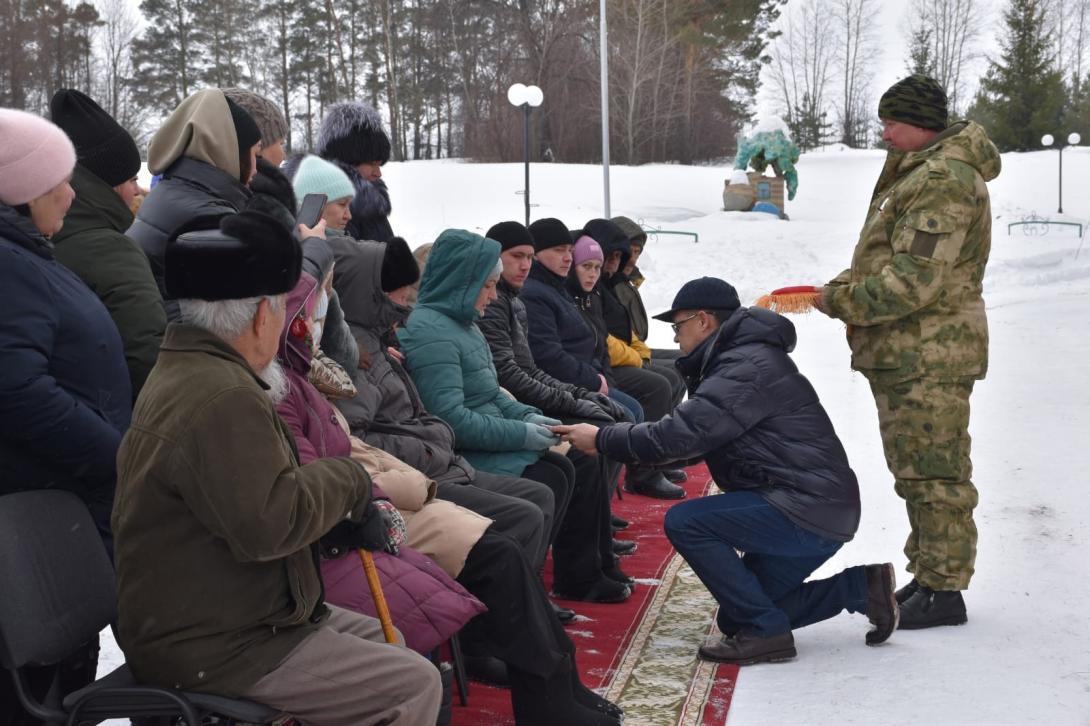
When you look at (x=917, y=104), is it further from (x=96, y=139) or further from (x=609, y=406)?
(x=96, y=139)

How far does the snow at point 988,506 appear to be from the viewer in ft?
11.5

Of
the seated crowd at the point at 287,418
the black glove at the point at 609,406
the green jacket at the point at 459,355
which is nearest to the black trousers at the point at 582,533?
the seated crowd at the point at 287,418

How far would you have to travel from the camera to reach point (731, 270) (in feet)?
61.1

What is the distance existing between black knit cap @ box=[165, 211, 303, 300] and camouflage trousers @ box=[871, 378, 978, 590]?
2.66 m

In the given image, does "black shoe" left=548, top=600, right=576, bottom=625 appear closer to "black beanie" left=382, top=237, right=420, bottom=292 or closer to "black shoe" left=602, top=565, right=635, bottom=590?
"black shoe" left=602, top=565, right=635, bottom=590

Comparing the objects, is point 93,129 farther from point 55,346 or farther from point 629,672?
point 629,672

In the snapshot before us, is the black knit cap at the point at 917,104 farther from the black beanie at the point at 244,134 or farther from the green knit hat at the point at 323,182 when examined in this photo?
the black beanie at the point at 244,134

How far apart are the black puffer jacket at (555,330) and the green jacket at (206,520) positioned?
3.22m

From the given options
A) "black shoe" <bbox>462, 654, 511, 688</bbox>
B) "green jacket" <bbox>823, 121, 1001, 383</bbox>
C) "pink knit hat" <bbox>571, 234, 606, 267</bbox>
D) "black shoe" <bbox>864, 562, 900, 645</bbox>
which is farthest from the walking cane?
"pink knit hat" <bbox>571, 234, 606, 267</bbox>

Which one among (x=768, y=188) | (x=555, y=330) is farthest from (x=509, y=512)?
(x=768, y=188)

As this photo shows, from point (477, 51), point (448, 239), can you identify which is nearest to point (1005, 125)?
point (477, 51)

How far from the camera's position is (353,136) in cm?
476

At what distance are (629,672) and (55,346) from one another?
215 centimetres

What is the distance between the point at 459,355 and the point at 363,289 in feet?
1.81
